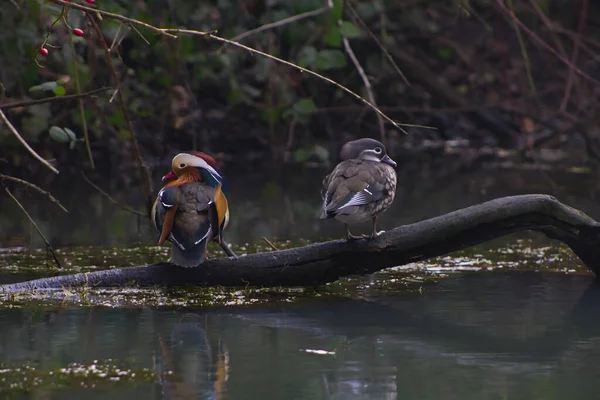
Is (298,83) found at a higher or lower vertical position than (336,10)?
higher

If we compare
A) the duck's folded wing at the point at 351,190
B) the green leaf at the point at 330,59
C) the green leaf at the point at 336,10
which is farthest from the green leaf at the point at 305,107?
the duck's folded wing at the point at 351,190

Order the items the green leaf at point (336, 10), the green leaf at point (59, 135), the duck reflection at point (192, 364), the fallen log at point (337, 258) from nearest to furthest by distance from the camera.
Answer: the duck reflection at point (192, 364)
the fallen log at point (337, 258)
the green leaf at point (59, 135)
the green leaf at point (336, 10)

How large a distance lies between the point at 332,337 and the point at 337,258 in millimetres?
866

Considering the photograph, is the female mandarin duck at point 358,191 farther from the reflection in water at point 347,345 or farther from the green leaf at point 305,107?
the green leaf at point 305,107

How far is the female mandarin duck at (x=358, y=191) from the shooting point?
5324 mm

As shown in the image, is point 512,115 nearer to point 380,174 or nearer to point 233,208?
point 233,208

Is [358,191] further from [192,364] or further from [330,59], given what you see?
[330,59]

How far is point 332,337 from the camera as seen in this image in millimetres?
4586

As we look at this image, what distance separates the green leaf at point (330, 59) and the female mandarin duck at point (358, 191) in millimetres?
5211

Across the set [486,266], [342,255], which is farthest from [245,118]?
[342,255]

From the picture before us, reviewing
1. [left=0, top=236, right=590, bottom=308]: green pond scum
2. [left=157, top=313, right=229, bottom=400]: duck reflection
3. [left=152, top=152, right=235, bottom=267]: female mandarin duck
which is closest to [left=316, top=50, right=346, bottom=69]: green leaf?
[left=0, top=236, right=590, bottom=308]: green pond scum

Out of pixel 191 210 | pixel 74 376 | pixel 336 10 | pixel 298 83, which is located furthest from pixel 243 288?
pixel 298 83

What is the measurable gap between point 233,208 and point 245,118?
4306 mm

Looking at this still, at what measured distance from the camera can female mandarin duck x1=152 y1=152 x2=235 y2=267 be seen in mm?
5340
